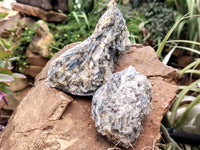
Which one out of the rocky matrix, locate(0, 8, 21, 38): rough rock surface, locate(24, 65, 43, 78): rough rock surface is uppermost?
locate(0, 8, 21, 38): rough rock surface

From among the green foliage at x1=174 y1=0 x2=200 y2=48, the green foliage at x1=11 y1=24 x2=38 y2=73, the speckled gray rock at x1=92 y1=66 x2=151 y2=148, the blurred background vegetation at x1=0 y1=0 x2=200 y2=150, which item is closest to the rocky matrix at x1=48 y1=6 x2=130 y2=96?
the speckled gray rock at x1=92 y1=66 x2=151 y2=148

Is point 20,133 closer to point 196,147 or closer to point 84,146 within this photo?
point 84,146

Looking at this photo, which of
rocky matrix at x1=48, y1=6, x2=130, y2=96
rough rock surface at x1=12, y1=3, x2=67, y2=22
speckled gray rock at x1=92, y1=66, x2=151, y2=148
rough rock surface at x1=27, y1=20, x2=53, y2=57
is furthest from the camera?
rough rock surface at x1=12, y1=3, x2=67, y2=22

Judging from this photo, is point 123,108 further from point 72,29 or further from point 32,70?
point 72,29

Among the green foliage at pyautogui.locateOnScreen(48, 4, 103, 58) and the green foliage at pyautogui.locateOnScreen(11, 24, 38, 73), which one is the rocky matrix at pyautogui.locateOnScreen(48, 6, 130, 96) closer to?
the green foliage at pyautogui.locateOnScreen(48, 4, 103, 58)

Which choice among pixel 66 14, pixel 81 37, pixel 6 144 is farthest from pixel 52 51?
pixel 6 144

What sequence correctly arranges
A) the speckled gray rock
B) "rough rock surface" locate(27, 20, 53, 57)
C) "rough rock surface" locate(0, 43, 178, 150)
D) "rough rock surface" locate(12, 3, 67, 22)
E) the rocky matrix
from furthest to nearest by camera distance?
"rough rock surface" locate(12, 3, 67, 22)
"rough rock surface" locate(27, 20, 53, 57)
the rocky matrix
"rough rock surface" locate(0, 43, 178, 150)
the speckled gray rock

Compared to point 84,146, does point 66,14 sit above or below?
above
